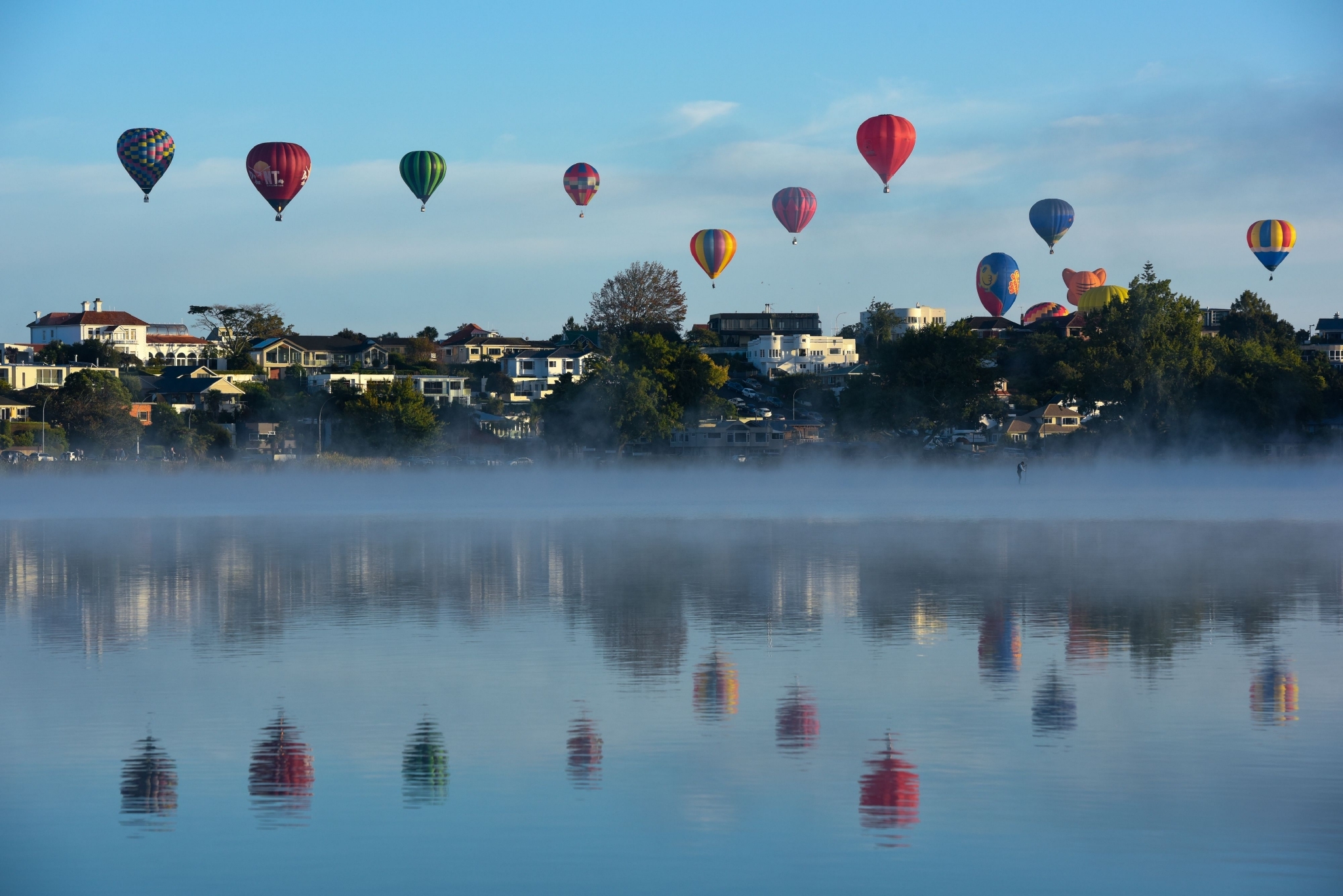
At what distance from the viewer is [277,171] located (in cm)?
8694

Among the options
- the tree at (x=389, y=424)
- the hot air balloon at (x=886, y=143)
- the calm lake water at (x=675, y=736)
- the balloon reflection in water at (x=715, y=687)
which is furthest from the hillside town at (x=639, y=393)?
the balloon reflection in water at (x=715, y=687)

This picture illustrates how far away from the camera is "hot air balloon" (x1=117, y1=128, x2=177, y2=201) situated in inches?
3588

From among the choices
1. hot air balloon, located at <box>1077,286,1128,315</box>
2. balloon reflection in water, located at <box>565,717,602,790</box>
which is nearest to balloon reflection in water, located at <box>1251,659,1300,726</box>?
balloon reflection in water, located at <box>565,717,602,790</box>

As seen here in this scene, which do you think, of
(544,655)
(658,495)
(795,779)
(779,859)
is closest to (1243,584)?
(544,655)

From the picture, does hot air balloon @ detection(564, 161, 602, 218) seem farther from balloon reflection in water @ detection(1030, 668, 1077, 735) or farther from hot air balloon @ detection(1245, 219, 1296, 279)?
balloon reflection in water @ detection(1030, 668, 1077, 735)

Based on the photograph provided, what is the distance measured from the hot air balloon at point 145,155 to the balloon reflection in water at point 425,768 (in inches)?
3267

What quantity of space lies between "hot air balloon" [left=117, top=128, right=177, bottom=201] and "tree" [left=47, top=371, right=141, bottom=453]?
18163 millimetres

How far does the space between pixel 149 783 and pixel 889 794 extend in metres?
5.63

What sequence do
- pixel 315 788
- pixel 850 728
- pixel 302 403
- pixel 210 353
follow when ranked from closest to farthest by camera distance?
1. pixel 315 788
2. pixel 850 728
3. pixel 302 403
4. pixel 210 353

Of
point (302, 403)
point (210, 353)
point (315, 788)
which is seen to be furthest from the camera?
point (210, 353)

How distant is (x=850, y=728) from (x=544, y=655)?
5.15 m

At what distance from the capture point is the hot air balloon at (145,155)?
91.1 metres

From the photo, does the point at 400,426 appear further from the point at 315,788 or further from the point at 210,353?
the point at 315,788

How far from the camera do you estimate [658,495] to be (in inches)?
2731
